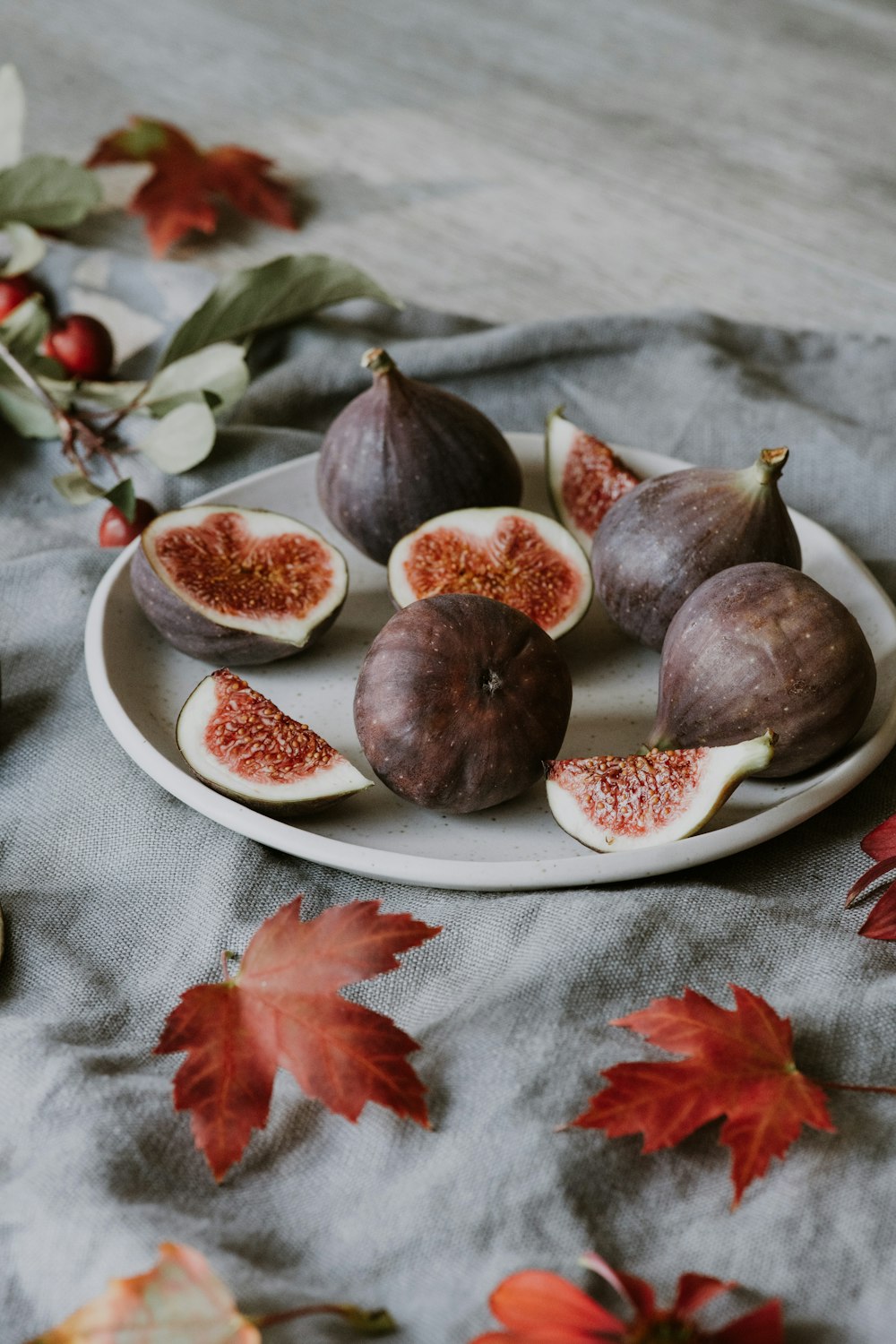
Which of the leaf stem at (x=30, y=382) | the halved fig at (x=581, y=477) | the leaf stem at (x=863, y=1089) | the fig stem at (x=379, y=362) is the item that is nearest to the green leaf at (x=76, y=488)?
the leaf stem at (x=30, y=382)

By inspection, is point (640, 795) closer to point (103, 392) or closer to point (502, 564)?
point (502, 564)

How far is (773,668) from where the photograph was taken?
1328 mm

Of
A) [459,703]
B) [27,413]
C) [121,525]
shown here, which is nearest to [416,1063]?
[459,703]

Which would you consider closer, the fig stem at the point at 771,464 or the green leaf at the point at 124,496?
the fig stem at the point at 771,464

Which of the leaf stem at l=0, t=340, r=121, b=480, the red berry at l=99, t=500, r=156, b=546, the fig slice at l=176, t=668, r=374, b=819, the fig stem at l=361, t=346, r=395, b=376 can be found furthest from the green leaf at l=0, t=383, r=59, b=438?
the fig slice at l=176, t=668, r=374, b=819

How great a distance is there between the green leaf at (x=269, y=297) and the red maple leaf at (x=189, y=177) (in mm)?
562

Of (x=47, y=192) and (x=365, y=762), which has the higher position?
(x=47, y=192)

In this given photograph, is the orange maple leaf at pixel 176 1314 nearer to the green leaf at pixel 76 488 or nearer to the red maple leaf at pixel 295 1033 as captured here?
the red maple leaf at pixel 295 1033

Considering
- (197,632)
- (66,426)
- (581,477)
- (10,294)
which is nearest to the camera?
(197,632)

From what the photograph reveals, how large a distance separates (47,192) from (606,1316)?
2.05 meters

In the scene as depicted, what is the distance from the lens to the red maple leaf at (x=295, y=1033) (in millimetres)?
1073

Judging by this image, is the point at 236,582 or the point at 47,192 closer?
the point at 236,582

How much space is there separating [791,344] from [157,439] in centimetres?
108

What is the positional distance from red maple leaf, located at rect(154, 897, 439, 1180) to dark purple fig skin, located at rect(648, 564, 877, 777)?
414 mm
